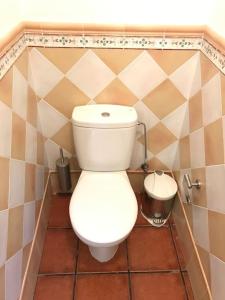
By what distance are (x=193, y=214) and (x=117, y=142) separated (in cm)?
56

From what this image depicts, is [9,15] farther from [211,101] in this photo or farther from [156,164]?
[156,164]

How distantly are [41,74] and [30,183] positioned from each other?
0.57m

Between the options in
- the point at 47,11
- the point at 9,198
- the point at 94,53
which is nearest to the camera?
the point at 9,198

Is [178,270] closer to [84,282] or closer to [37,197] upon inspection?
[84,282]

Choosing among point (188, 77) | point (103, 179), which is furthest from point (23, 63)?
point (188, 77)

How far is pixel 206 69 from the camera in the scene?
125 cm

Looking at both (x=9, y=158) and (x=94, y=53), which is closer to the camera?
(x=9, y=158)

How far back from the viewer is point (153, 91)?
145 centimetres

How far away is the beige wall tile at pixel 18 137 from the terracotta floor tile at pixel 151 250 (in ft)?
2.79

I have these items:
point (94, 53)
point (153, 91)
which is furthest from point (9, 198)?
point (153, 91)

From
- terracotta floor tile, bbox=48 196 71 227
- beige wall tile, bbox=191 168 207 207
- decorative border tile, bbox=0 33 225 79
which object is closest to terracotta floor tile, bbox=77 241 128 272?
terracotta floor tile, bbox=48 196 71 227

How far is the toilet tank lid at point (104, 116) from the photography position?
1.35 metres

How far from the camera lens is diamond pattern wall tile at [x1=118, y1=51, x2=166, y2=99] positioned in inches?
52.7

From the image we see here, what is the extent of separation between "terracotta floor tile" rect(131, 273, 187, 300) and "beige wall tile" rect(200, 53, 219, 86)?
3.42 feet
